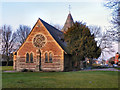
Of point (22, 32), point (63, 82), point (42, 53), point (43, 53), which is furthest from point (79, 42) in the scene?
point (22, 32)

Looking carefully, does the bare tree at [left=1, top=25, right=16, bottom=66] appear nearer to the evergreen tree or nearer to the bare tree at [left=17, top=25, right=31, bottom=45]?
the bare tree at [left=17, top=25, right=31, bottom=45]

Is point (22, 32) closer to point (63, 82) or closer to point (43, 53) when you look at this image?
point (43, 53)

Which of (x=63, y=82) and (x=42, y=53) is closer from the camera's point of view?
(x=63, y=82)

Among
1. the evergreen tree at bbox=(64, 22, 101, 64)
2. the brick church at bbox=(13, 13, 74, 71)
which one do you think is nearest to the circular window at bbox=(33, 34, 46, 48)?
the brick church at bbox=(13, 13, 74, 71)

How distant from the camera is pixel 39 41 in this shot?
36656 mm

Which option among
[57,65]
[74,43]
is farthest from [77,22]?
[57,65]

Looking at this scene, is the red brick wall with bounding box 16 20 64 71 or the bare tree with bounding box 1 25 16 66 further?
the bare tree with bounding box 1 25 16 66

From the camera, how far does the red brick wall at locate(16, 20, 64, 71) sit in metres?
35.0

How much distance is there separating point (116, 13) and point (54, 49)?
19111mm

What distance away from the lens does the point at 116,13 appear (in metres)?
17.8

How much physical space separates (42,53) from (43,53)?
0.72ft

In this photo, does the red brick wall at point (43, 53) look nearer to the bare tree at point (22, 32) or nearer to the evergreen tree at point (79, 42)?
the evergreen tree at point (79, 42)

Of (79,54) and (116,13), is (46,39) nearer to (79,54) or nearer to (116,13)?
(79,54)

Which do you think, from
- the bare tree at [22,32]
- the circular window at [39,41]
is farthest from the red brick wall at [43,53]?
the bare tree at [22,32]
